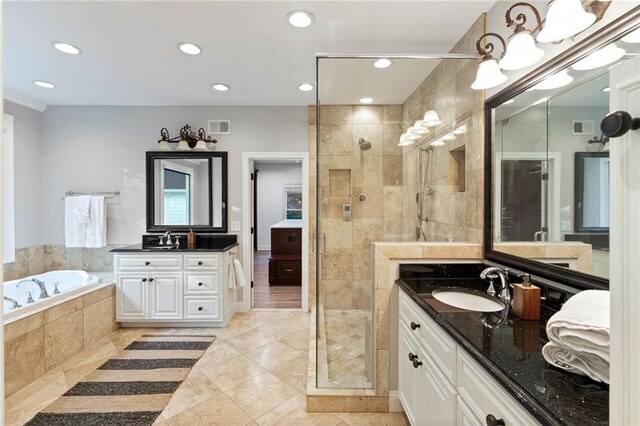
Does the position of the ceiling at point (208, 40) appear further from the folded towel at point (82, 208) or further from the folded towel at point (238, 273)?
the folded towel at point (238, 273)

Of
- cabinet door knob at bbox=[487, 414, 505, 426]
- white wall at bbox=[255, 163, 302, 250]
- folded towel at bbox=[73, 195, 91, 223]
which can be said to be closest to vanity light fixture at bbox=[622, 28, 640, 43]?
cabinet door knob at bbox=[487, 414, 505, 426]

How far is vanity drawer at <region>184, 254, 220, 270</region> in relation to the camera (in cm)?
306

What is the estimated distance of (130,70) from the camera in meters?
2.61

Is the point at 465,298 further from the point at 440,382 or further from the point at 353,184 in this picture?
the point at 353,184

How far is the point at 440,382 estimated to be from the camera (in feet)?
3.91

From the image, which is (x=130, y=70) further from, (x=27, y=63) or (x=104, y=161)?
(x=104, y=161)

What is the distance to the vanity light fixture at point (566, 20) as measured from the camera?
106cm

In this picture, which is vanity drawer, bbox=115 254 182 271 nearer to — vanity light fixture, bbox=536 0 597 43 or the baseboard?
the baseboard

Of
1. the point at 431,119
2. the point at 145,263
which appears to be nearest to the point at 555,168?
the point at 431,119

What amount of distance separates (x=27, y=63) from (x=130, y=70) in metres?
0.82

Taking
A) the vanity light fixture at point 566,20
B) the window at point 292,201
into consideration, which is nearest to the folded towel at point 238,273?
the vanity light fixture at point 566,20

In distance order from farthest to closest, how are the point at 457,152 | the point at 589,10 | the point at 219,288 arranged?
the point at 219,288 < the point at 457,152 < the point at 589,10

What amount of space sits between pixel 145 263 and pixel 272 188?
487cm

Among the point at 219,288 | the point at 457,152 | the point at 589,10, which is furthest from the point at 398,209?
the point at 219,288
